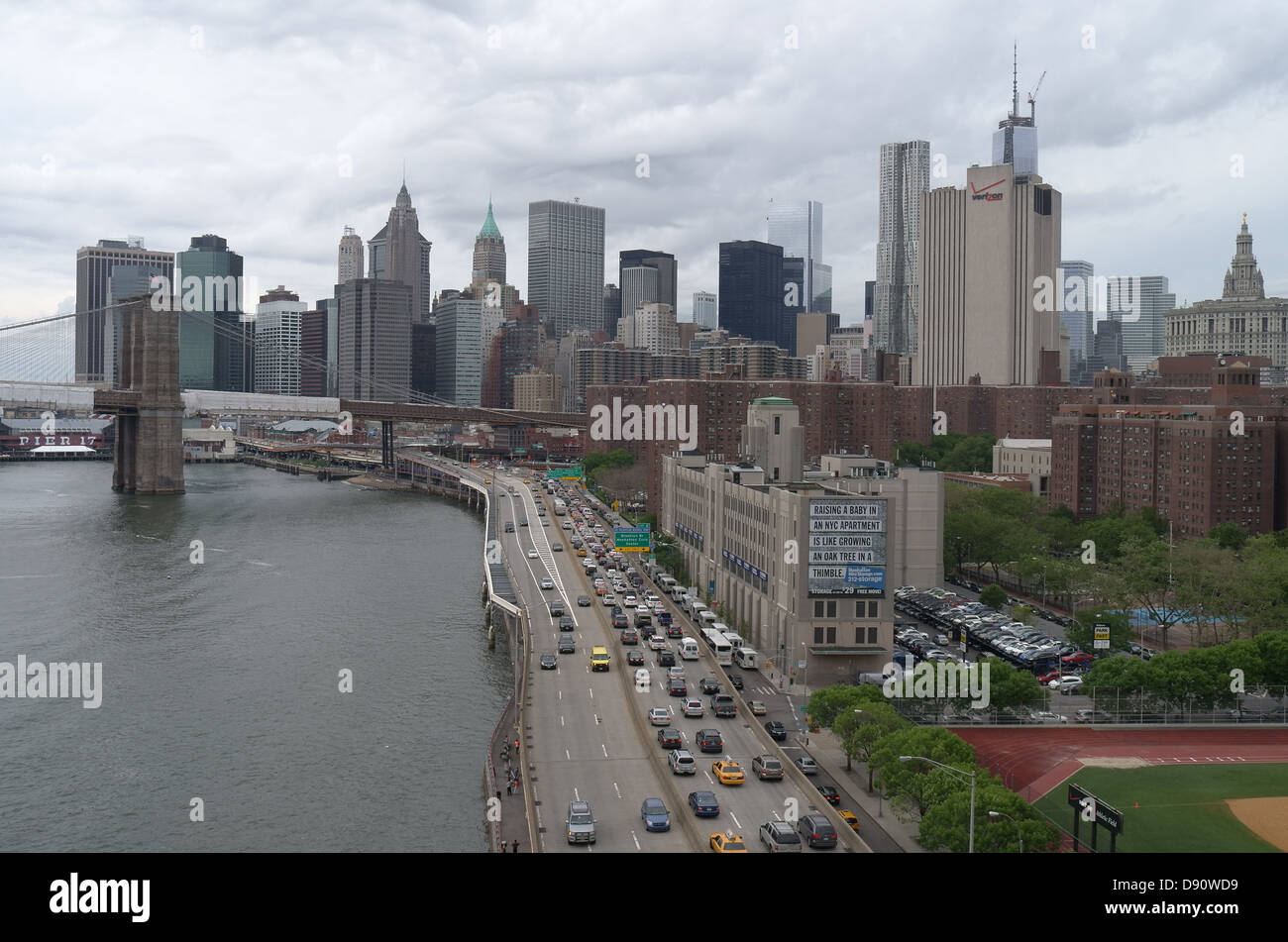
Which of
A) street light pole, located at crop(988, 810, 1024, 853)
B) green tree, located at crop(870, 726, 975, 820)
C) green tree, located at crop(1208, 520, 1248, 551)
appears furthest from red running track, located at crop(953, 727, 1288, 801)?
green tree, located at crop(1208, 520, 1248, 551)

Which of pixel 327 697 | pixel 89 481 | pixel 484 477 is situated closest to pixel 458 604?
pixel 327 697

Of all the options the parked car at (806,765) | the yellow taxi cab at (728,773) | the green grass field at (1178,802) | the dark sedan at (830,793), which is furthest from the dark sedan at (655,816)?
the green grass field at (1178,802)

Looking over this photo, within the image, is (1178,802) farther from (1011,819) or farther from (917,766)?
(1011,819)

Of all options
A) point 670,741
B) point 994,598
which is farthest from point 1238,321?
point 670,741

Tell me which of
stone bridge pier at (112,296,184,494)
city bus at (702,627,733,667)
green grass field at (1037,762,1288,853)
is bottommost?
green grass field at (1037,762,1288,853)
